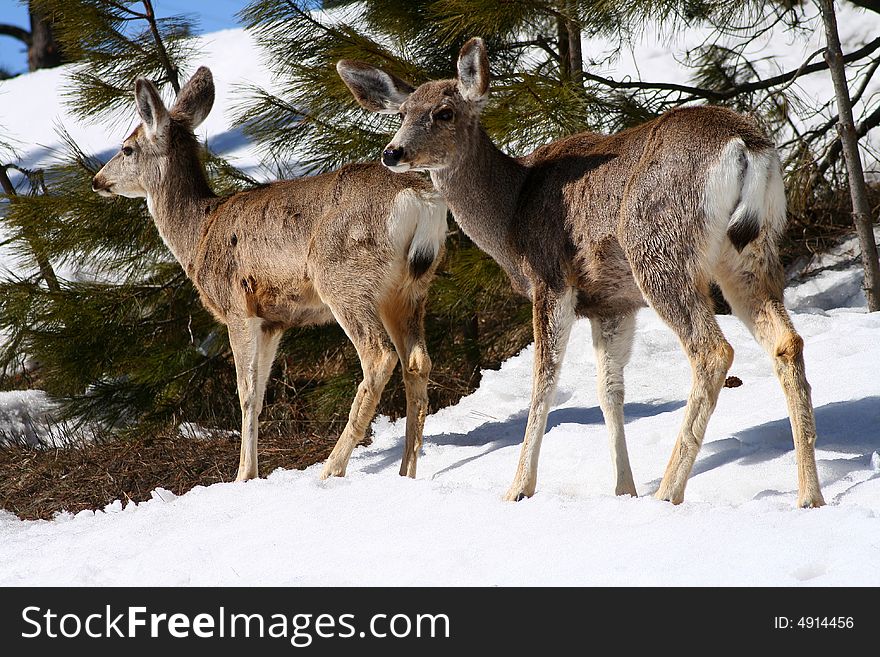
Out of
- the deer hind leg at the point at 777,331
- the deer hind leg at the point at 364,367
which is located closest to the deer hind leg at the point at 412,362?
the deer hind leg at the point at 364,367

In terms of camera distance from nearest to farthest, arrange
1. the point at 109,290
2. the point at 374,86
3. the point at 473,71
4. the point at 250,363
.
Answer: the point at 473,71
the point at 374,86
the point at 250,363
the point at 109,290

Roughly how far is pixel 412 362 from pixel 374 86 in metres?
1.49

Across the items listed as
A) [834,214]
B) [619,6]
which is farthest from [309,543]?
[834,214]

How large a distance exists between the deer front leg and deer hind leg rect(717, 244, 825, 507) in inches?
27.0

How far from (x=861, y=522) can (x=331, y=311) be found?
3.30 m

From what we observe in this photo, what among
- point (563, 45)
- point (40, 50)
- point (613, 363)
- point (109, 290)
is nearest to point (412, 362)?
point (613, 363)

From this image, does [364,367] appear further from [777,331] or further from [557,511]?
[777,331]

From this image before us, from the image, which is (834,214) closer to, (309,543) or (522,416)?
(522,416)

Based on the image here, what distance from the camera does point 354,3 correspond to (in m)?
8.48

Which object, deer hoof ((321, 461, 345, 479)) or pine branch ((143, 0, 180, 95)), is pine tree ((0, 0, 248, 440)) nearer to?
pine branch ((143, 0, 180, 95))

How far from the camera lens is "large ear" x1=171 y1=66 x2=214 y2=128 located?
21.8ft

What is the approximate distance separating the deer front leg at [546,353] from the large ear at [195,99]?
3.30 m

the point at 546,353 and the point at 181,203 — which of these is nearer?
the point at 546,353

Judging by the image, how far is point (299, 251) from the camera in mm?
5574
